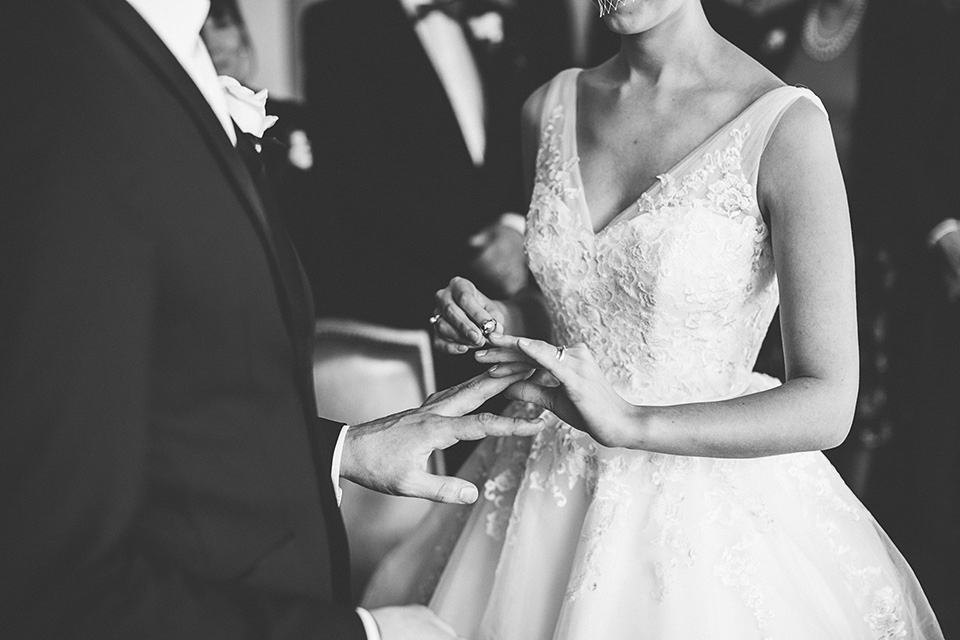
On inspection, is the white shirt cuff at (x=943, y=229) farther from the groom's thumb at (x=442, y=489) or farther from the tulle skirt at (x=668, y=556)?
the groom's thumb at (x=442, y=489)

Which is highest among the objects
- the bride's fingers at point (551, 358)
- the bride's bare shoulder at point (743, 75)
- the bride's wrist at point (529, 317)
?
the bride's bare shoulder at point (743, 75)

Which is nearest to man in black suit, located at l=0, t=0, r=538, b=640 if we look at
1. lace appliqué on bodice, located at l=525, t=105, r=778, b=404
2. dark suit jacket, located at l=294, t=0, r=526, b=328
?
lace appliqué on bodice, located at l=525, t=105, r=778, b=404

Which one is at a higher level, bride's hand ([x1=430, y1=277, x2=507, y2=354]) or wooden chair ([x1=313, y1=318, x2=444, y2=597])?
bride's hand ([x1=430, y1=277, x2=507, y2=354])

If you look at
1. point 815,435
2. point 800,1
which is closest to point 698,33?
point 815,435

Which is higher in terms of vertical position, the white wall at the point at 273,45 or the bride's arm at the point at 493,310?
the white wall at the point at 273,45

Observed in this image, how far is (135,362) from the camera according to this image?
2.13 feet

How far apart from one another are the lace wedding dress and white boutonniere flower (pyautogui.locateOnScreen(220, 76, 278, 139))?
632mm

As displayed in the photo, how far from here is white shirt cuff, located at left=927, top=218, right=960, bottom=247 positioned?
8.30ft

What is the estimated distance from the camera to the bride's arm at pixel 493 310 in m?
1.34

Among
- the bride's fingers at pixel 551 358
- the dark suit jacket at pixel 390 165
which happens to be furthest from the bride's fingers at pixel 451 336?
the dark suit jacket at pixel 390 165

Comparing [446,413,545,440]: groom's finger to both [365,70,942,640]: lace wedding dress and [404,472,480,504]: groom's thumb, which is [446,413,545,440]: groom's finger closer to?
[404,472,480,504]: groom's thumb

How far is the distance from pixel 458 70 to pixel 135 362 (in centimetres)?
215

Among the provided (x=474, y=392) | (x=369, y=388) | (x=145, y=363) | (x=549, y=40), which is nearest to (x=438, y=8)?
(x=549, y=40)

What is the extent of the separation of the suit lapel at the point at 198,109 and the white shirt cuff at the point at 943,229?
2.35m
